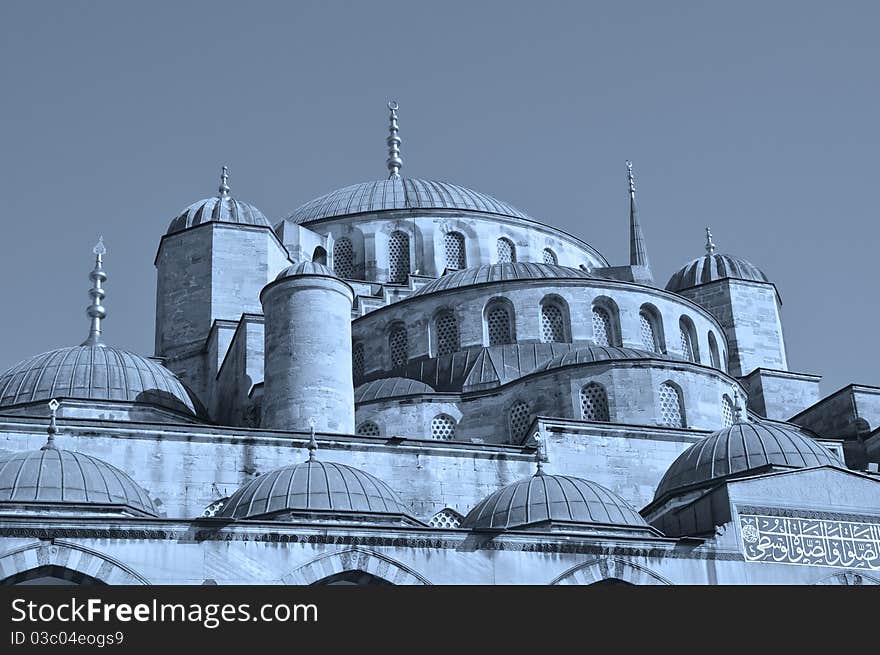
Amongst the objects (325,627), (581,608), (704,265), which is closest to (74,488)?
(325,627)

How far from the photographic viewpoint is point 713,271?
117ft

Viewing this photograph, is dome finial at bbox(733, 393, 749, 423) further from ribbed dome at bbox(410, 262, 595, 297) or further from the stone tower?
the stone tower

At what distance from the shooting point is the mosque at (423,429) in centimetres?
1961

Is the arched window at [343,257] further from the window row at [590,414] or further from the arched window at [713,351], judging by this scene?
the window row at [590,414]

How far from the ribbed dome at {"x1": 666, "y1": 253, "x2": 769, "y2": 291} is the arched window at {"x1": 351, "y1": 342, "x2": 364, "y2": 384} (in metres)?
9.65

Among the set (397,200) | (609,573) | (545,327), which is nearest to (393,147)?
(397,200)

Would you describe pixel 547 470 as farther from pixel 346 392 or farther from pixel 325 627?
pixel 325 627

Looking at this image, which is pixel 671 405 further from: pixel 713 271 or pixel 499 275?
pixel 713 271

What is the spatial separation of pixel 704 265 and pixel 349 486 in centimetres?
1763

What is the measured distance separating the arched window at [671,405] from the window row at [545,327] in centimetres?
248

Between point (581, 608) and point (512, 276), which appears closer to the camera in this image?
point (581, 608)

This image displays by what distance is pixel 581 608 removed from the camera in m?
16.7

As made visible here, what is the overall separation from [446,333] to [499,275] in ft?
5.93

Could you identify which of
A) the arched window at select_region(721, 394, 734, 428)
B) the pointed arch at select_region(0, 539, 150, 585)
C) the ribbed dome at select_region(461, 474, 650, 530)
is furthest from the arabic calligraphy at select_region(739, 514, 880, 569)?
the pointed arch at select_region(0, 539, 150, 585)
